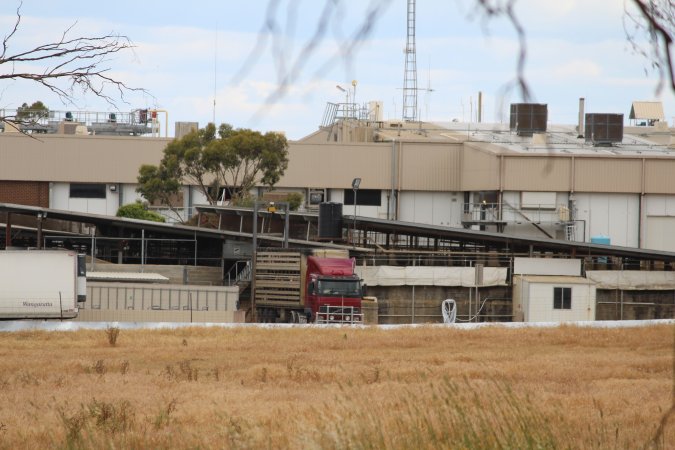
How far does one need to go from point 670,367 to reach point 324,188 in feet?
162

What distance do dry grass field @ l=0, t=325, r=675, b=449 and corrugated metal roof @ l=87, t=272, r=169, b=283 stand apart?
12548 mm

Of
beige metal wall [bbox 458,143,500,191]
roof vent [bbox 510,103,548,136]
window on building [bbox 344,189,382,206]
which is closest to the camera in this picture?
roof vent [bbox 510,103,548,136]

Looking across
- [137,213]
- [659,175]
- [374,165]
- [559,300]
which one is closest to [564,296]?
[559,300]

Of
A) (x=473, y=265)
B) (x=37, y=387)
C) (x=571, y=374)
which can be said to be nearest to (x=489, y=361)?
(x=571, y=374)

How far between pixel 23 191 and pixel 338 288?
3470 centimetres

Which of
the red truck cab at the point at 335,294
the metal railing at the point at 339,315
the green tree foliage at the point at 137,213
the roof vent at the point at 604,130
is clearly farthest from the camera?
the roof vent at the point at 604,130

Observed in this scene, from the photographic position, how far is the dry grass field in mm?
10781

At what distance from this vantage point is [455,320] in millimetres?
48250

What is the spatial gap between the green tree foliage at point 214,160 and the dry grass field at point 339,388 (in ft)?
110

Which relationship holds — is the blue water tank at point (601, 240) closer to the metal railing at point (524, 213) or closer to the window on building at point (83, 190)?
the metal railing at point (524, 213)

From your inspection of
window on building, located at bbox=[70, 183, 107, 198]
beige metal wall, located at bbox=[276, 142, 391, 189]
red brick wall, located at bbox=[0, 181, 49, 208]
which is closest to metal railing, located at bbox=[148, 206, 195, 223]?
window on building, located at bbox=[70, 183, 107, 198]

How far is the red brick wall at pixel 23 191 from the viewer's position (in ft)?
231

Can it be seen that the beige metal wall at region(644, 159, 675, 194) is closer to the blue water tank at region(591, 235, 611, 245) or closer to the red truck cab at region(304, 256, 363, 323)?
the blue water tank at region(591, 235, 611, 245)

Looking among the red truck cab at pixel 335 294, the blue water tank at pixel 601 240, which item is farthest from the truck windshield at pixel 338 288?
the blue water tank at pixel 601 240
